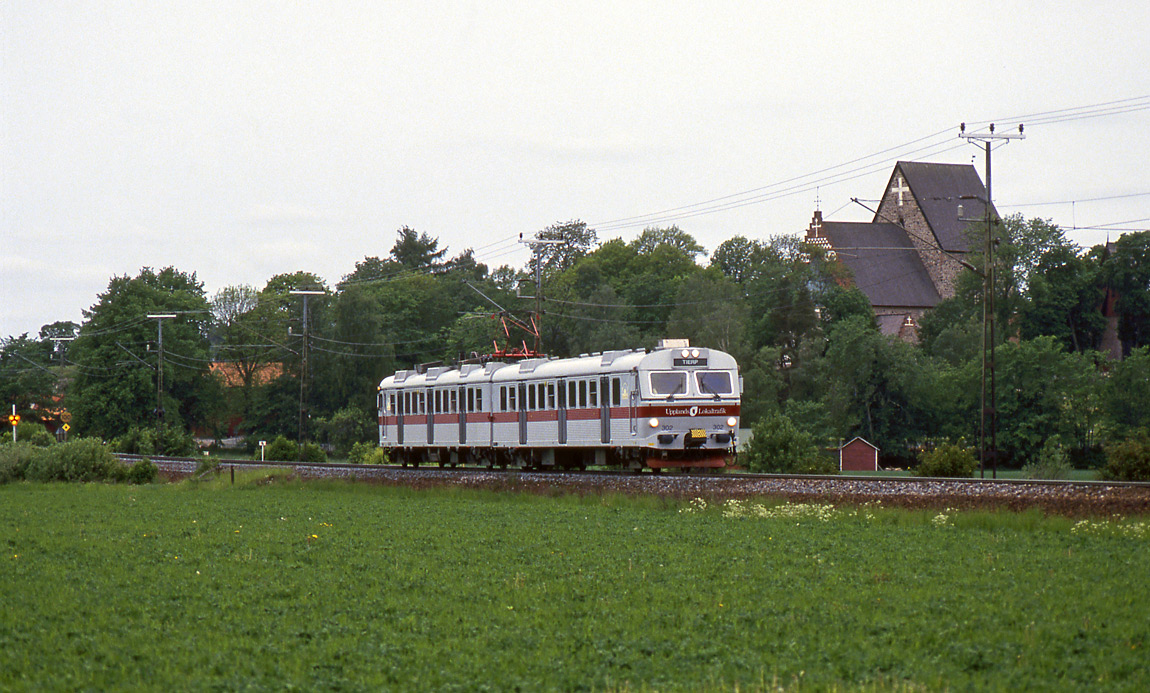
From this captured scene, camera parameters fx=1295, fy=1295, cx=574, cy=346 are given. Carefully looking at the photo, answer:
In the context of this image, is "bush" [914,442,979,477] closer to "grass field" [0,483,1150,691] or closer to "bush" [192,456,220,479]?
"grass field" [0,483,1150,691]

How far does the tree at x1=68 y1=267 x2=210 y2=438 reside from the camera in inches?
3558

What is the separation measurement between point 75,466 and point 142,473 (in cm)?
255

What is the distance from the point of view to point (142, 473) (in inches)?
1873

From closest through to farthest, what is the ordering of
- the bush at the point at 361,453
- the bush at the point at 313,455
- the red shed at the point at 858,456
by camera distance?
1. the red shed at the point at 858,456
2. the bush at the point at 361,453
3. the bush at the point at 313,455

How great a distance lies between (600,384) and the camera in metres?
35.3

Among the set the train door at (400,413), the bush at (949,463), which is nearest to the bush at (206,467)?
the train door at (400,413)

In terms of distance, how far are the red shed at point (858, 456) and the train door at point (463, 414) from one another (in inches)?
1018

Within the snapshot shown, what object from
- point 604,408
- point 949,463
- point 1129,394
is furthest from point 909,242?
point 604,408

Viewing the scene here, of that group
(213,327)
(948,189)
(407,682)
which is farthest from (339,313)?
(407,682)

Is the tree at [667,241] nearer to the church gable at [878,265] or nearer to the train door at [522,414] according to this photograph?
the church gable at [878,265]

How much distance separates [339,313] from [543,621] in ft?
286

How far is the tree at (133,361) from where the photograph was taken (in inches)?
3558

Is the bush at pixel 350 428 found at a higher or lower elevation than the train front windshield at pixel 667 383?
lower

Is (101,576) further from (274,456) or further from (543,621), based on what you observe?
(274,456)
